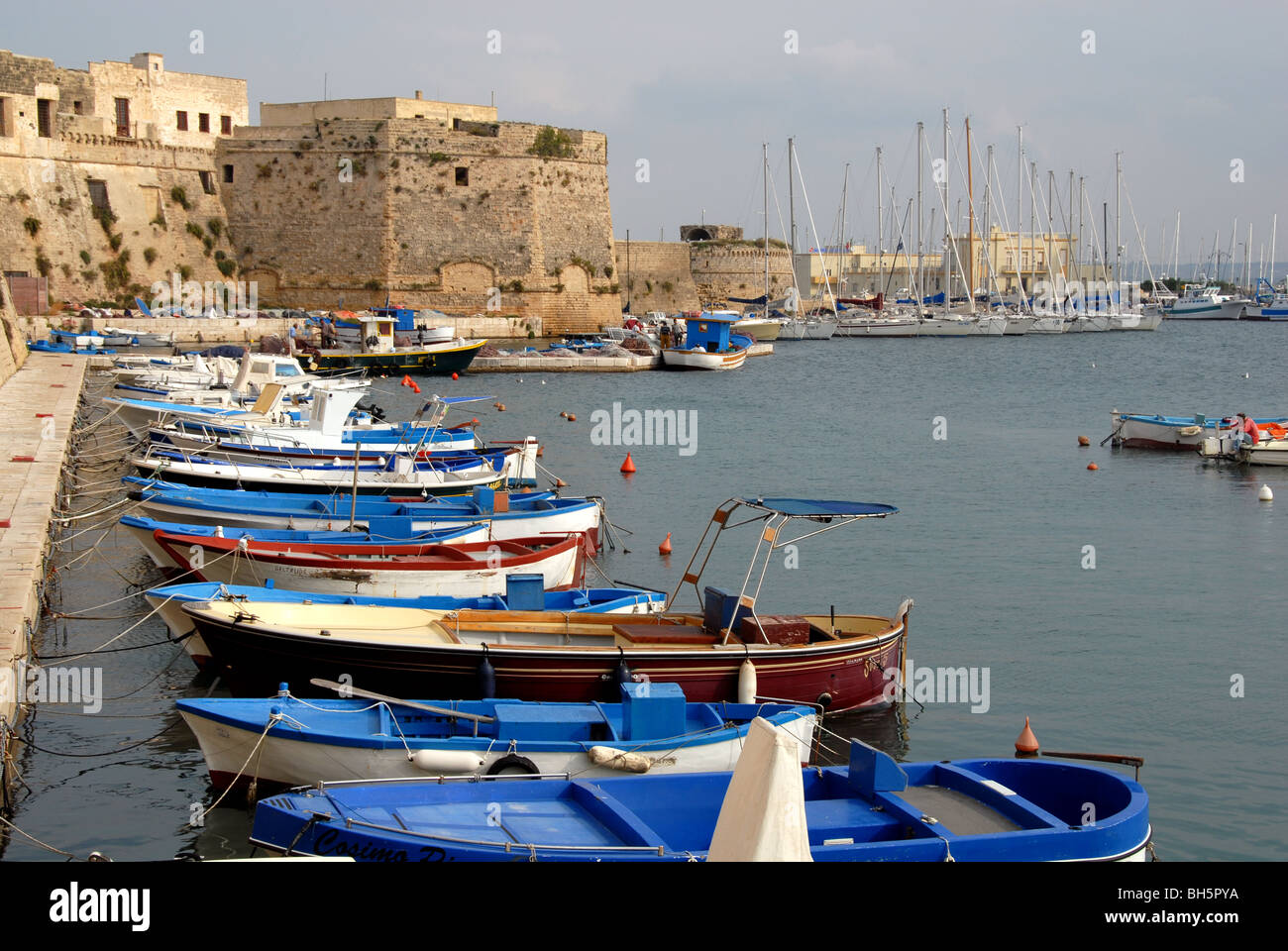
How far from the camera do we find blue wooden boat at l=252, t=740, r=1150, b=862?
4.59 m

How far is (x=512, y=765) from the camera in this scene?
5.65 metres

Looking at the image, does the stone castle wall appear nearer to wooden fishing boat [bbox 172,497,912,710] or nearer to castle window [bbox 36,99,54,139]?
castle window [bbox 36,99,54,139]

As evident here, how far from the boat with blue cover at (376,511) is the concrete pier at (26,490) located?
3.35ft

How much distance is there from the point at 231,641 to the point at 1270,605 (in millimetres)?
8501

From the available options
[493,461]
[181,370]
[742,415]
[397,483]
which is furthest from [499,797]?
[742,415]

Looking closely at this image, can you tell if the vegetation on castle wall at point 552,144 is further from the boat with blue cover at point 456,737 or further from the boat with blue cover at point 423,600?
the boat with blue cover at point 456,737

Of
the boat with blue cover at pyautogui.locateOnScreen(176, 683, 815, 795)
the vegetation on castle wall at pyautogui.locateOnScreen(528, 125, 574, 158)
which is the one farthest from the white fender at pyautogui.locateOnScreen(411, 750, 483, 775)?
the vegetation on castle wall at pyautogui.locateOnScreen(528, 125, 574, 158)

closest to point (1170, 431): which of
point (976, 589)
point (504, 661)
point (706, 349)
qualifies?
point (976, 589)

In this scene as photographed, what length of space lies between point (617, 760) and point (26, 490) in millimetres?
8231

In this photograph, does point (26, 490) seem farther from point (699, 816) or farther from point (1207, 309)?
point (1207, 309)

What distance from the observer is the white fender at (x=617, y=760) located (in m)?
5.73

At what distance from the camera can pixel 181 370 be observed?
2181cm

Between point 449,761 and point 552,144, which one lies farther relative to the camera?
point 552,144

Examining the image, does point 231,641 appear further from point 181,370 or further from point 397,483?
point 181,370
